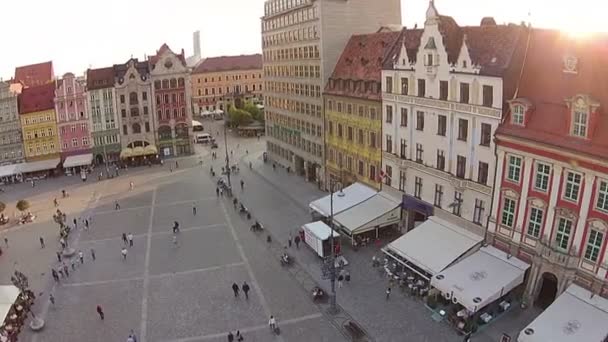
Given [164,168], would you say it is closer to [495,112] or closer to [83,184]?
[83,184]

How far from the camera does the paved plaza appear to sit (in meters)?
33.1

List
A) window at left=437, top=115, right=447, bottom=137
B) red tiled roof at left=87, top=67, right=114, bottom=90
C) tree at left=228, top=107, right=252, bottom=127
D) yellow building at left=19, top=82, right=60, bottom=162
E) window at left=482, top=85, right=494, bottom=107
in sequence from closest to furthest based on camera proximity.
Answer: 1. window at left=482, top=85, right=494, bottom=107
2. window at left=437, top=115, right=447, bottom=137
3. yellow building at left=19, top=82, right=60, bottom=162
4. red tiled roof at left=87, top=67, right=114, bottom=90
5. tree at left=228, top=107, right=252, bottom=127

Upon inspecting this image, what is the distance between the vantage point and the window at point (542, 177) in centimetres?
3141

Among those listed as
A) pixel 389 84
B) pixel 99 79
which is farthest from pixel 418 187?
pixel 99 79

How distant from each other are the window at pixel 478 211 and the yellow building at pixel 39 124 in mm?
68701

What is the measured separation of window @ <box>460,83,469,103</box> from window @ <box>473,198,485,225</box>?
7282 millimetres

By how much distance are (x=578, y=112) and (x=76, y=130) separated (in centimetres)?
7501

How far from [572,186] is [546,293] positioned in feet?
25.3

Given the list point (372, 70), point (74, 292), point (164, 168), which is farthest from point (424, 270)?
point (164, 168)

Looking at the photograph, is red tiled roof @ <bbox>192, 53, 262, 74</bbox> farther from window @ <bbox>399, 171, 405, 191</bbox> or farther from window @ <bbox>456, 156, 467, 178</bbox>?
window @ <bbox>456, 156, 467, 178</bbox>

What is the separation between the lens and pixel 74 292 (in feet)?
130

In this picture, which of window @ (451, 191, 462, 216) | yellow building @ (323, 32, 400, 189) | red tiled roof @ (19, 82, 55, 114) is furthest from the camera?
red tiled roof @ (19, 82, 55, 114)

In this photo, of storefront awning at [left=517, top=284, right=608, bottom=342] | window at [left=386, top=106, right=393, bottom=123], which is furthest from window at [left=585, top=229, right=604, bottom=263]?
window at [left=386, top=106, right=393, bottom=123]

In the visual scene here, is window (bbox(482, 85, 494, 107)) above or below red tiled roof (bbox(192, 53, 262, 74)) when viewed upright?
below
